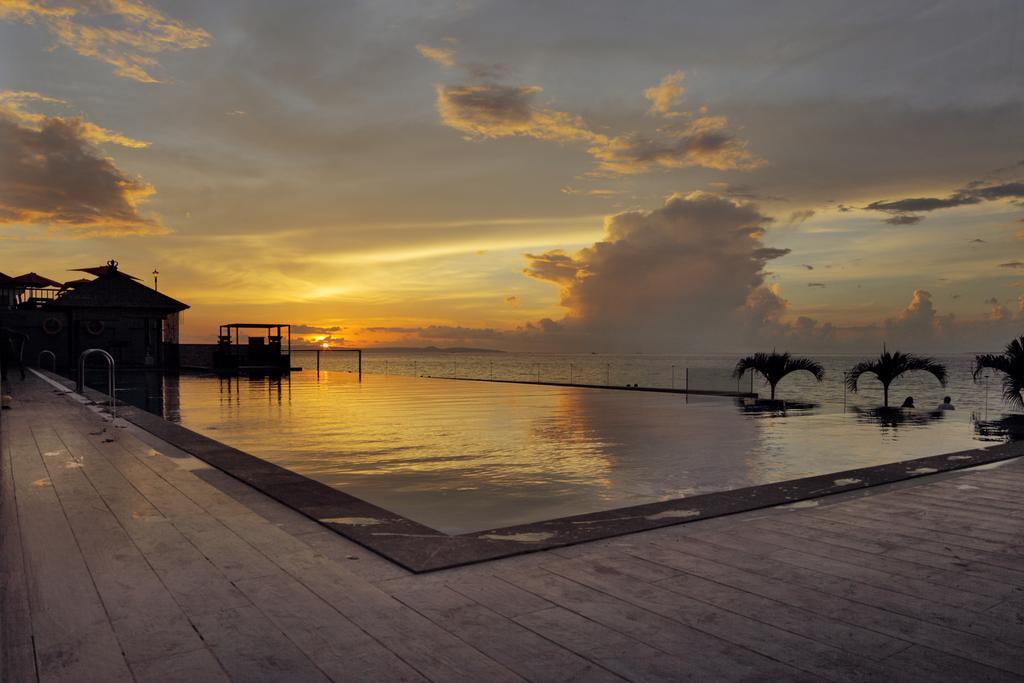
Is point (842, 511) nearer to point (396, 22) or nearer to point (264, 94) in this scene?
point (396, 22)

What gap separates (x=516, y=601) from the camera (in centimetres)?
265

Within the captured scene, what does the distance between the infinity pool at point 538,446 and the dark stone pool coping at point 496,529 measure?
80 centimetres

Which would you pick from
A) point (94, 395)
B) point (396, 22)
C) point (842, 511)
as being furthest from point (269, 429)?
point (842, 511)

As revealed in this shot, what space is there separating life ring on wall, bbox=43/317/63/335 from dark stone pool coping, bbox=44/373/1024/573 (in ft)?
107

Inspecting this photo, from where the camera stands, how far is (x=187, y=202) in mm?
18391

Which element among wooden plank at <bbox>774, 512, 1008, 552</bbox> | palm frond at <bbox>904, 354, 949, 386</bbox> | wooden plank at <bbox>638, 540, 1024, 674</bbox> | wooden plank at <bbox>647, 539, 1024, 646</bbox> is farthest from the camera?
palm frond at <bbox>904, 354, 949, 386</bbox>

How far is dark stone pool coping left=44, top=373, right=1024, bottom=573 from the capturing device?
10.9 ft

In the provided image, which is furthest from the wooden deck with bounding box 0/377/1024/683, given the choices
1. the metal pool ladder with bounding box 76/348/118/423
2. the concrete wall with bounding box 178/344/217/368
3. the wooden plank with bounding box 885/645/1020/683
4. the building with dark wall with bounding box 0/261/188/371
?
the concrete wall with bounding box 178/344/217/368

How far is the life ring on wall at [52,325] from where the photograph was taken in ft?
104

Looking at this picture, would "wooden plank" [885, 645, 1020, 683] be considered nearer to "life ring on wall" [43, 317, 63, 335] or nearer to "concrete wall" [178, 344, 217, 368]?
"life ring on wall" [43, 317, 63, 335]

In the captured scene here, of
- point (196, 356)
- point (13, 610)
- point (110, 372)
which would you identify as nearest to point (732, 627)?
point (13, 610)

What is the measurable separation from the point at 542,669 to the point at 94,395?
48.5 ft

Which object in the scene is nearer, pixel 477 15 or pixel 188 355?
pixel 477 15

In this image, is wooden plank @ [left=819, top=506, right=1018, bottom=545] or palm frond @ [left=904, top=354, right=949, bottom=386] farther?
palm frond @ [left=904, top=354, right=949, bottom=386]
